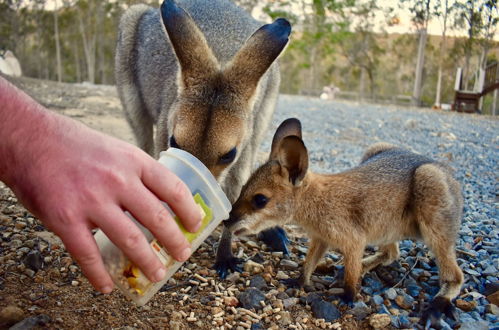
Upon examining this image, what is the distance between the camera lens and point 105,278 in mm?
1361

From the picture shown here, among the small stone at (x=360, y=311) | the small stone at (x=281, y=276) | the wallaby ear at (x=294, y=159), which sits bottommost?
the small stone at (x=281, y=276)

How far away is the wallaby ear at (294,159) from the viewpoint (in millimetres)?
2533

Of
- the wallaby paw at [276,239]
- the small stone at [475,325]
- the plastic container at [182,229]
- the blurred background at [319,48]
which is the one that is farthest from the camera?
the blurred background at [319,48]

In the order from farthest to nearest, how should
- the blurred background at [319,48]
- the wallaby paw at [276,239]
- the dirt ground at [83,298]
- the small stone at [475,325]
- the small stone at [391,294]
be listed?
the blurred background at [319,48]
the wallaby paw at [276,239]
the small stone at [391,294]
the small stone at [475,325]
the dirt ground at [83,298]

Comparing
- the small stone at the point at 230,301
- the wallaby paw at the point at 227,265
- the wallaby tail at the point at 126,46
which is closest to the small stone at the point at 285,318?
the small stone at the point at 230,301

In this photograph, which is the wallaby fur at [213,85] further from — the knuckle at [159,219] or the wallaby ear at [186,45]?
the knuckle at [159,219]

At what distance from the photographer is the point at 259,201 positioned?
2.62 metres

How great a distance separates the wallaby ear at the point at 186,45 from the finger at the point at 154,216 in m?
1.47

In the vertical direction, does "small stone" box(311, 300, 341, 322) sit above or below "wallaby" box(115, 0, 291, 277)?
below

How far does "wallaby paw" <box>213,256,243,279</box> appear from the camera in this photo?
2.75 m

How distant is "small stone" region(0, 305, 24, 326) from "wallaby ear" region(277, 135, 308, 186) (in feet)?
4.77

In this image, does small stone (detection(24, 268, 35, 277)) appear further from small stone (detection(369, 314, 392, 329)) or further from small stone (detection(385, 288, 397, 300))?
small stone (detection(385, 288, 397, 300))

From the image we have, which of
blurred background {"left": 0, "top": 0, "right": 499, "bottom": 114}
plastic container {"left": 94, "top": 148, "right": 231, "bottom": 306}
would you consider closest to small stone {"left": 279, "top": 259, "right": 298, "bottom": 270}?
plastic container {"left": 94, "top": 148, "right": 231, "bottom": 306}

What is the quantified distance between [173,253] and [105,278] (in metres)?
0.20
